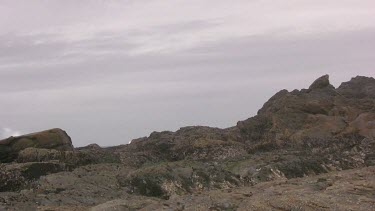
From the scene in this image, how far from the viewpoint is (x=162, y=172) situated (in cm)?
3934

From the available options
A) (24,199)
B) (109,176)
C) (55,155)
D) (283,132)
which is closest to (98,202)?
(24,199)

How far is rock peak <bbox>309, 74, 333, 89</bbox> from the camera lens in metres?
81.4

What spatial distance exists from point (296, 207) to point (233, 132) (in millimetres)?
41392

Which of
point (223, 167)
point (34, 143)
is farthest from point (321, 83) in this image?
point (34, 143)

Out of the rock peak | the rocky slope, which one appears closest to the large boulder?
the rocky slope

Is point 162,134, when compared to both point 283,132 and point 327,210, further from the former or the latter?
point 327,210

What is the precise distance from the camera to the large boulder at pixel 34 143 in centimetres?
5012

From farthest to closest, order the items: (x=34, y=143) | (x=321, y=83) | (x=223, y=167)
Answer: (x=321, y=83) < (x=34, y=143) < (x=223, y=167)

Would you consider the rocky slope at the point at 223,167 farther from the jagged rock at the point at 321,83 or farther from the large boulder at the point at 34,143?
the jagged rock at the point at 321,83

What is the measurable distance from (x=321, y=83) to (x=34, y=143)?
53.6 meters

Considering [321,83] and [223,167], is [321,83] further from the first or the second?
[223,167]

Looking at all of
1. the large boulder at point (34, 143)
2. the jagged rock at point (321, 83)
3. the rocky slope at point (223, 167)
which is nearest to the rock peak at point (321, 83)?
the jagged rock at point (321, 83)

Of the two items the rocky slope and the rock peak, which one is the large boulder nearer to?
the rocky slope

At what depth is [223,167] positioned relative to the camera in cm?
4294
